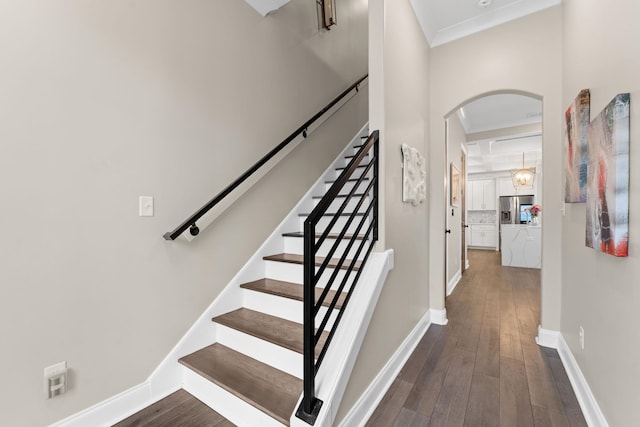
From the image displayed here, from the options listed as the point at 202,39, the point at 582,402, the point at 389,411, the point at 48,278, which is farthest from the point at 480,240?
the point at 48,278

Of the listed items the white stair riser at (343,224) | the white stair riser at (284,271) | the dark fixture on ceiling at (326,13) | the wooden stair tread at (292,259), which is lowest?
the white stair riser at (284,271)

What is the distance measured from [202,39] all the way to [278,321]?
6.80 feet

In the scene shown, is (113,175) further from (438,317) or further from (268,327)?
(438,317)

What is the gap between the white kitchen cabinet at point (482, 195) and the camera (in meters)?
9.28

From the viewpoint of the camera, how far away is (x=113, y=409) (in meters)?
1.49

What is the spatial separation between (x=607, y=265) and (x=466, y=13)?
8.46 feet

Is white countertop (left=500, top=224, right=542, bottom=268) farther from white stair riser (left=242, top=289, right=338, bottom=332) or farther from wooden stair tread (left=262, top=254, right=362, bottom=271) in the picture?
white stair riser (left=242, top=289, right=338, bottom=332)

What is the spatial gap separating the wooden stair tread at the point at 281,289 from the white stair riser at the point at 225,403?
0.63 metres

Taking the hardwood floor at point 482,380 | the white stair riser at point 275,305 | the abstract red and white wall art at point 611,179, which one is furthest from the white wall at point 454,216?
the white stair riser at point 275,305

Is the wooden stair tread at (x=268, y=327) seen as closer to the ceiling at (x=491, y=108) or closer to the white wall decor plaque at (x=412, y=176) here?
the white wall decor plaque at (x=412, y=176)

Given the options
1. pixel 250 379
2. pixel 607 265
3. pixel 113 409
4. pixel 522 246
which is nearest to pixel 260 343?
pixel 250 379

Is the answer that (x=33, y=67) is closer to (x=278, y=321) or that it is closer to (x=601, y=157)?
(x=278, y=321)

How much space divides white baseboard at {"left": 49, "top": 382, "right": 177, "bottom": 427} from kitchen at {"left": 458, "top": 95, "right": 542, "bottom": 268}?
5293mm

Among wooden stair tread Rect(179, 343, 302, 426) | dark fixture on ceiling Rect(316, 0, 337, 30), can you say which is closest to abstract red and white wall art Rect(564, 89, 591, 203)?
wooden stair tread Rect(179, 343, 302, 426)
